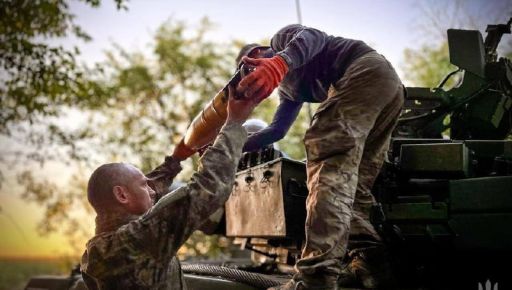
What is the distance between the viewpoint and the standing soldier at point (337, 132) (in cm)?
287

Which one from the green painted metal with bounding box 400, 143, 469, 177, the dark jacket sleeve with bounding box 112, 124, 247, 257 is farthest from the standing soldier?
the dark jacket sleeve with bounding box 112, 124, 247, 257

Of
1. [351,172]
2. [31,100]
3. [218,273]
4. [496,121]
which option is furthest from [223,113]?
[31,100]

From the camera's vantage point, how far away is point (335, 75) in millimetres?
3607

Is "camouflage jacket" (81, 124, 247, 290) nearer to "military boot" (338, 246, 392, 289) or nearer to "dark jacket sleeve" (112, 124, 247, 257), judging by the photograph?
"dark jacket sleeve" (112, 124, 247, 257)

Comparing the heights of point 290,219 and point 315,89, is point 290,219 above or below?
below

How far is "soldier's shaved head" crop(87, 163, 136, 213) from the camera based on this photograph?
112 inches

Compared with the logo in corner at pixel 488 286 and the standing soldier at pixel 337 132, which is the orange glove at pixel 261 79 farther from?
the logo in corner at pixel 488 286

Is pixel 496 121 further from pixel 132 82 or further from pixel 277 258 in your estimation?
pixel 132 82

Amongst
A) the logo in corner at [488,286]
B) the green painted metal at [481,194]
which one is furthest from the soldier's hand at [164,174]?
the logo in corner at [488,286]

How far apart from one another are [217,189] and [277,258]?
2.30 metres

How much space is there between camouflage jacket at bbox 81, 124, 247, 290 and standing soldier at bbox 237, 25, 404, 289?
0.34m

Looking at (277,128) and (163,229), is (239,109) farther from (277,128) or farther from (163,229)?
(277,128)

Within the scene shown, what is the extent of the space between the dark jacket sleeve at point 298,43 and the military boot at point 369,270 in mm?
1270

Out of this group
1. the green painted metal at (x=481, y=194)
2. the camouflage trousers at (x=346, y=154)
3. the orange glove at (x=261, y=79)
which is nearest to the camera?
the orange glove at (x=261, y=79)
